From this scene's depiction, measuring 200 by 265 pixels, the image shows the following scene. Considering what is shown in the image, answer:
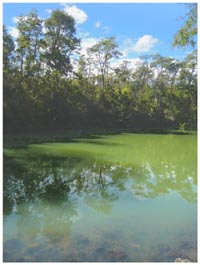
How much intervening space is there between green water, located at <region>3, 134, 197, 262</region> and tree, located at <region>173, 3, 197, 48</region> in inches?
203

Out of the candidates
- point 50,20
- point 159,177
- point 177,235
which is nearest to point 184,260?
point 177,235

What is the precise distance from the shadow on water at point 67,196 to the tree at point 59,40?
55.7 feet

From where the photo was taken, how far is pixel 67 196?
6.30 meters

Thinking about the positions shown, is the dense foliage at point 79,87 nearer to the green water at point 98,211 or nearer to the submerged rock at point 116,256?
the green water at point 98,211

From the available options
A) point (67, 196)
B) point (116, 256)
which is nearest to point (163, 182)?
point (67, 196)

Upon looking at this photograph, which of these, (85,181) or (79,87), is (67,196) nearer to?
(85,181)

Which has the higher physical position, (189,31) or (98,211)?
(189,31)

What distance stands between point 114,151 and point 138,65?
89.2 ft

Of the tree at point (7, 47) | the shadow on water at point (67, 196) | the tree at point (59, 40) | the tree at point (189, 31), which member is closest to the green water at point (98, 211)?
the shadow on water at point (67, 196)

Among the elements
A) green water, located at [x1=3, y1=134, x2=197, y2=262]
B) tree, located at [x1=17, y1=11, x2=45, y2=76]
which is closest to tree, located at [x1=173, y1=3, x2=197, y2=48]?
green water, located at [x1=3, y1=134, x2=197, y2=262]

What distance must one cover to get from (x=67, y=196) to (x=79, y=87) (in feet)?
76.3

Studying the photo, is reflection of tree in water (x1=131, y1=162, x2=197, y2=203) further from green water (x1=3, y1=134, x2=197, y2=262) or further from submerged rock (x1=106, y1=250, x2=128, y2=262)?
submerged rock (x1=106, y1=250, x2=128, y2=262)

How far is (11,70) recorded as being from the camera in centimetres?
2156

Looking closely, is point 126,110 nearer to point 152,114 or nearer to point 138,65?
point 152,114
